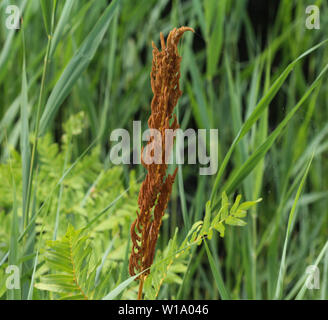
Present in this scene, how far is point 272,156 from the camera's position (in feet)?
3.19

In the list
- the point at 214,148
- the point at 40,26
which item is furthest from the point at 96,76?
the point at 214,148

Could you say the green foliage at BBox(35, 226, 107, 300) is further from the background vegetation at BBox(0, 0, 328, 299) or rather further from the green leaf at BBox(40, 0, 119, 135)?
the green leaf at BBox(40, 0, 119, 135)

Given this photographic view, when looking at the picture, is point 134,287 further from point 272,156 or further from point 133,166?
point 272,156

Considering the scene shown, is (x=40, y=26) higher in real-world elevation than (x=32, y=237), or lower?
higher

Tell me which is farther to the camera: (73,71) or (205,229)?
(73,71)

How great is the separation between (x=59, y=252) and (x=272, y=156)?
2.12 feet

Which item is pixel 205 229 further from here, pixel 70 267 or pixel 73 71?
pixel 73 71

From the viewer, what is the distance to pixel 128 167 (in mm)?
919

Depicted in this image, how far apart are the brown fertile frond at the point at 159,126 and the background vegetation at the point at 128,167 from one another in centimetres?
2

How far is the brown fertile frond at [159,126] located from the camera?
1.36 ft

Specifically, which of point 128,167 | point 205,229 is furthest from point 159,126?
point 128,167

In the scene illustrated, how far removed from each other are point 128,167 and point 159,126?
504 mm

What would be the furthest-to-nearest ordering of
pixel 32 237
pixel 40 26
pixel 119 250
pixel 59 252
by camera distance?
pixel 40 26 < pixel 119 250 < pixel 32 237 < pixel 59 252

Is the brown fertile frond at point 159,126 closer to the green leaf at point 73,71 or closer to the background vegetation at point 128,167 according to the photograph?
the background vegetation at point 128,167
